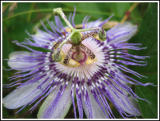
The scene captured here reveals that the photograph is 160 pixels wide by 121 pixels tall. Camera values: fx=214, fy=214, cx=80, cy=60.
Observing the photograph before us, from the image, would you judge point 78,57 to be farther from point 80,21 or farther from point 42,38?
point 80,21

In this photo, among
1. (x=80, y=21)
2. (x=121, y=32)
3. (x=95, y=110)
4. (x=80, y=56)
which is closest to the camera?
(x=95, y=110)

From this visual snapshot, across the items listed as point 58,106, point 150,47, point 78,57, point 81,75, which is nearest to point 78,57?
point 78,57

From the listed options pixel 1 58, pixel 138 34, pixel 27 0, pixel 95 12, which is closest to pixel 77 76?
pixel 138 34

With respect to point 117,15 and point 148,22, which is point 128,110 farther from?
point 117,15

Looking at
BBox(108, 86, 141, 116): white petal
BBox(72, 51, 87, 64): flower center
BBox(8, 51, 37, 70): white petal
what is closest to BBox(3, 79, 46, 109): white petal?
BBox(8, 51, 37, 70): white petal

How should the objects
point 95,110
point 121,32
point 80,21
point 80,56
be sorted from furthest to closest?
point 80,21, point 121,32, point 80,56, point 95,110

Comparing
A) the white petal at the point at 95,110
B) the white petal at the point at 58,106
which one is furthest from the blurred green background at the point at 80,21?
the white petal at the point at 95,110

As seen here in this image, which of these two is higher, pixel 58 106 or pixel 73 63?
pixel 73 63
